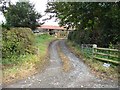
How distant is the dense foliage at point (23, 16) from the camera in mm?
33656

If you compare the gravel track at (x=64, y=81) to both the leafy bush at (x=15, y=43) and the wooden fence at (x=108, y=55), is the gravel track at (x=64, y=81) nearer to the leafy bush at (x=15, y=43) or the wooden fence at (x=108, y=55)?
the wooden fence at (x=108, y=55)

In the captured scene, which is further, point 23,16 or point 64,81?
point 23,16

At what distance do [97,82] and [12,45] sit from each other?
6565 millimetres

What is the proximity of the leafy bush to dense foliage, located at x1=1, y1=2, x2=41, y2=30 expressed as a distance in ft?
61.3

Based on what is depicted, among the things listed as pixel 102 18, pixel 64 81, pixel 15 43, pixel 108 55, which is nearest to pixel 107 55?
pixel 108 55

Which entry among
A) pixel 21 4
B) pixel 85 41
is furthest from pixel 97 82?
pixel 21 4

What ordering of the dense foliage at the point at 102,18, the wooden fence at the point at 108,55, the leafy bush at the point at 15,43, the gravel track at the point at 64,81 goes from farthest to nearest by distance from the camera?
1. the dense foliage at the point at 102,18
2. the leafy bush at the point at 15,43
3. the wooden fence at the point at 108,55
4. the gravel track at the point at 64,81

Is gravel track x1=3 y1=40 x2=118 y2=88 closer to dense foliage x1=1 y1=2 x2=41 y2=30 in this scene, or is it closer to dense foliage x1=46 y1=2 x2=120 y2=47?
dense foliage x1=46 y1=2 x2=120 y2=47

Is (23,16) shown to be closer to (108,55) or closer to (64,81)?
(108,55)

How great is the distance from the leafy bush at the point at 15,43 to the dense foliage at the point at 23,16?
18675mm

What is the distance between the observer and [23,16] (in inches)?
1407

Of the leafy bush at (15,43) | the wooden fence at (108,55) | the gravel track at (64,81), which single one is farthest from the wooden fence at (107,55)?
the leafy bush at (15,43)

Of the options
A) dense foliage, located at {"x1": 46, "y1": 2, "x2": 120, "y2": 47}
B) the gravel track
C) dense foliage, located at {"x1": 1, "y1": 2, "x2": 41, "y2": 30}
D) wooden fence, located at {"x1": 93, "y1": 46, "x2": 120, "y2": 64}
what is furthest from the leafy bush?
dense foliage, located at {"x1": 1, "y1": 2, "x2": 41, "y2": 30}

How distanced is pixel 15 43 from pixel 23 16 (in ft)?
76.5
